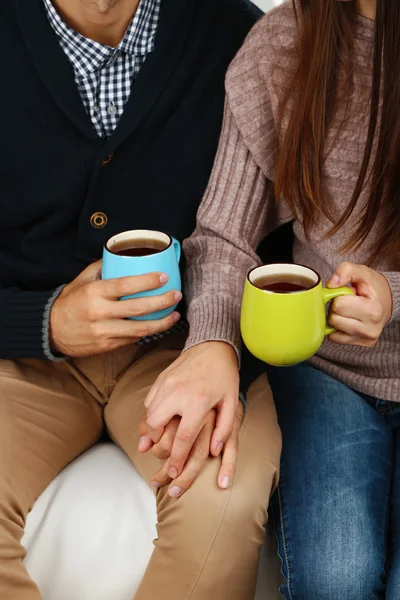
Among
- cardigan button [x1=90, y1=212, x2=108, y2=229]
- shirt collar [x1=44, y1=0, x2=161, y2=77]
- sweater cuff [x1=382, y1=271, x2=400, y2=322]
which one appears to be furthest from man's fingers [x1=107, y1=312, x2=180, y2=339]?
shirt collar [x1=44, y1=0, x2=161, y2=77]

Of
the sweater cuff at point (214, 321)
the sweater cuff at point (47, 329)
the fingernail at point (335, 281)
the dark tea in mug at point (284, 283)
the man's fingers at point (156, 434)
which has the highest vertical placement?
the fingernail at point (335, 281)

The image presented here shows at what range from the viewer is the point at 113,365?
50.8 inches

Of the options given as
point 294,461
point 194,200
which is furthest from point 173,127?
point 294,461

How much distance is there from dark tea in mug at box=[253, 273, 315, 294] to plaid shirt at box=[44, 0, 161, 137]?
433mm

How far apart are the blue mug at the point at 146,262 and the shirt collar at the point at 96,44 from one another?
12.3 inches

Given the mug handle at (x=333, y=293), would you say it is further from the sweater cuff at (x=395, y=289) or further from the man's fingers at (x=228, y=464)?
the man's fingers at (x=228, y=464)

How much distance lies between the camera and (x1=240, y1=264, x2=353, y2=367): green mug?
0.94 m

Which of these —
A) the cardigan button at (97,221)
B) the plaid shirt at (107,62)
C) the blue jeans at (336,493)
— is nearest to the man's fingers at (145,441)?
the blue jeans at (336,493)

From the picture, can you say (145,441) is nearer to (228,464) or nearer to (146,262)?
(228,464)

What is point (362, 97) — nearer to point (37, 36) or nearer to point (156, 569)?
point (37, 36)

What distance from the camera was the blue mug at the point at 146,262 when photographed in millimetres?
1052

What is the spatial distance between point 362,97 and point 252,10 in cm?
33

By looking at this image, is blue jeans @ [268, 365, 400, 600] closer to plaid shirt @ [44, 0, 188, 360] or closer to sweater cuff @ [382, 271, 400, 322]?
sweater cuff @ [382, 271, 400, 322]

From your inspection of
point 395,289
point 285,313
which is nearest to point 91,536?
point 285,313
